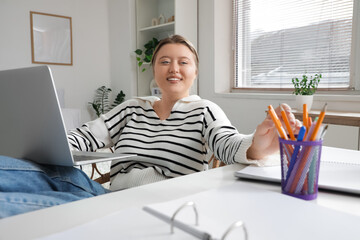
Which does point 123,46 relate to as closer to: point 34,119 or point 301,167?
point 34,119

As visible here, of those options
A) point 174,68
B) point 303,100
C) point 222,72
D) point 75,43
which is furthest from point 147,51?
point 174,68

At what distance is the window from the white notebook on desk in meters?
1.98

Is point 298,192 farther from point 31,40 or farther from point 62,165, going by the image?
point 31,40

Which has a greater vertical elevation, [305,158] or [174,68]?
[174,68]

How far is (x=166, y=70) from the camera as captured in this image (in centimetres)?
126

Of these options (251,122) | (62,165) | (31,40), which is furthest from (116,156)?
(31,40)

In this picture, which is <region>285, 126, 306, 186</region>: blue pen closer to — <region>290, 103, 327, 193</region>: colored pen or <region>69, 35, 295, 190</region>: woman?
<region>290, 103, 327, 193</region>: colored pen

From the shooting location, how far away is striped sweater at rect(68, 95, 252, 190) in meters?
1.14

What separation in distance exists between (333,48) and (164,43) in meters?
1.89

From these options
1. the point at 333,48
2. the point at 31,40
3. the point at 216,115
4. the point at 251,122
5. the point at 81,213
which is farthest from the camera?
the point at 31,40

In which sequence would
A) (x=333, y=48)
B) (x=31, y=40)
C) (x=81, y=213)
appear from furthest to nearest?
(x=31, y=40) < (x=333, y=48) < (x=81, y=213)

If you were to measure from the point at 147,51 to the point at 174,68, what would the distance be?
9.16ft

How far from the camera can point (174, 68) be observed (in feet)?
4.09

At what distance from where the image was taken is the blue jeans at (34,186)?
1.73 feet
